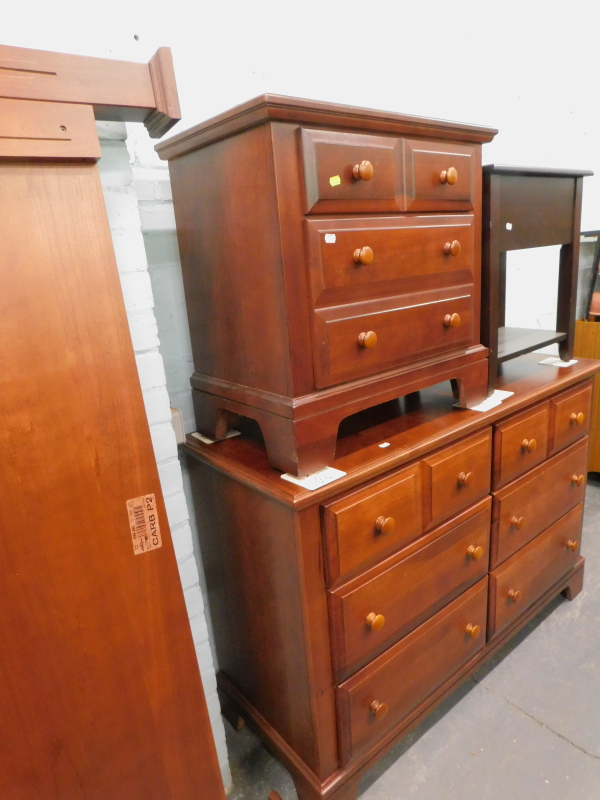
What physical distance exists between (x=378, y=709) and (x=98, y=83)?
134 cm

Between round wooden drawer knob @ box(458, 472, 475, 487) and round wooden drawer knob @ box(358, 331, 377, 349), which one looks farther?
round wooden drawer knob @ box(458, 472, 475, 487)

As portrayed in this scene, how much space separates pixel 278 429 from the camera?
3.34 ft

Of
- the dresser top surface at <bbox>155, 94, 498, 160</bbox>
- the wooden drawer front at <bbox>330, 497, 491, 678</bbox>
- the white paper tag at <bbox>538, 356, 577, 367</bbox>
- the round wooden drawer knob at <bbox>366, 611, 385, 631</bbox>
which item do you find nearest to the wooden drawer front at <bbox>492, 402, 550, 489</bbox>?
the wooden drawer front at <bbox>330, 497, 491, 678</bbox>

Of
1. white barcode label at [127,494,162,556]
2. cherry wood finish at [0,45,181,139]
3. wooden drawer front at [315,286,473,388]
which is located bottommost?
white barcode label at [127,494,162,556]

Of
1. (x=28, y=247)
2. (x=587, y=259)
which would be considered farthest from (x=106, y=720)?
(x=587, y=259)

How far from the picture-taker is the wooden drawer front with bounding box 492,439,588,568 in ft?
4.75

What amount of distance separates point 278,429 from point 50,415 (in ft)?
1.34

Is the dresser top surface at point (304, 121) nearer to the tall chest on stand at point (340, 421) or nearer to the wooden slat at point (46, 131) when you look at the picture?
the tall chest on stand at point (340, 421)

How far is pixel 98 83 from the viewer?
2.48 feet

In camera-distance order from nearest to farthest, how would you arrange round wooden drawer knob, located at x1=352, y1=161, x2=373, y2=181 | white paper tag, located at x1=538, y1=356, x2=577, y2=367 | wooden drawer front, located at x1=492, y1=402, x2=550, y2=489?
round wooden drawer knob, located at x1=352, y1=161, x2=373, y2=181, wooden drawer front, located at x1=492, y1=402, x2=550, y2=489, white paper tag, located at x1=538, y1=356, x2=577, y2=367

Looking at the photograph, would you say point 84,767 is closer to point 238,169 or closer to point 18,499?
point 18,499

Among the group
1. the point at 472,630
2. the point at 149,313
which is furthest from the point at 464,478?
the point at 149,313

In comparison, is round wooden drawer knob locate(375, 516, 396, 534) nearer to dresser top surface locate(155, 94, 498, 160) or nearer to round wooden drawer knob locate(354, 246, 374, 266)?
round wooden drawer knob locate(354, 246, 374, 266)

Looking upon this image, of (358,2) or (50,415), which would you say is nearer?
(50,415)
